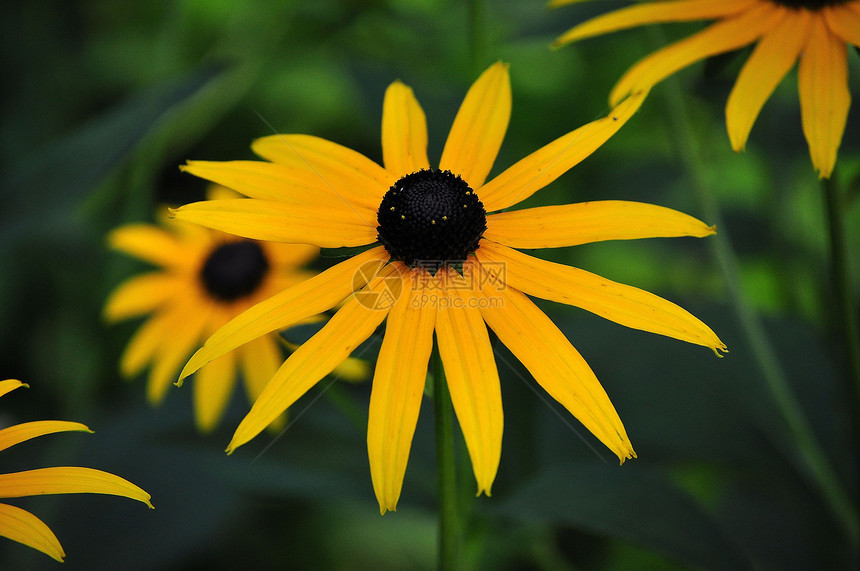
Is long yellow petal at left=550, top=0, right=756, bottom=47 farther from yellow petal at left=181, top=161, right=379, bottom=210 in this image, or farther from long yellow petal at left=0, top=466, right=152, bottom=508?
long yellow petal at left=0, top=466, right=152, bottom=508

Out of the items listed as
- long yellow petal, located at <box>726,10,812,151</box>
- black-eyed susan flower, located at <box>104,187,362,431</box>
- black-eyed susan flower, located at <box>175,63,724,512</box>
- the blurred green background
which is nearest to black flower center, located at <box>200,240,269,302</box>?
black-eyed susan flower, located at <box>104,187,362,431</box>

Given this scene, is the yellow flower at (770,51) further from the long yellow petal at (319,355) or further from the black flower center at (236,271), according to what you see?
the black flower center at (236,271)

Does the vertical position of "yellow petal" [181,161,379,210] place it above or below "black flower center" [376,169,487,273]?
above

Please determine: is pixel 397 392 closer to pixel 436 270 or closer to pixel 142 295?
pixel 436 270

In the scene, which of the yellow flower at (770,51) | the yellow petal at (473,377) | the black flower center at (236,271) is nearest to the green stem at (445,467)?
the yellow petal at (473,377)

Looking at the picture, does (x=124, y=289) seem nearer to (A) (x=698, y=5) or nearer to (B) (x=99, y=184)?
(B) (x=99, y=184)

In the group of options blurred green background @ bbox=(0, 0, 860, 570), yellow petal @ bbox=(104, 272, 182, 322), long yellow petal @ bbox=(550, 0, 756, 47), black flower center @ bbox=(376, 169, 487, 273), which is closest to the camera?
black flower center @ bbox=(376, 169, 487, 273)

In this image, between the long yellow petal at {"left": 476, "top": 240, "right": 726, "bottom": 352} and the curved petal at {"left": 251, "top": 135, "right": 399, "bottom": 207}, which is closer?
the long yellow petal at {"left": 476, "top": 240, "right": 726, "bottom": 352}
